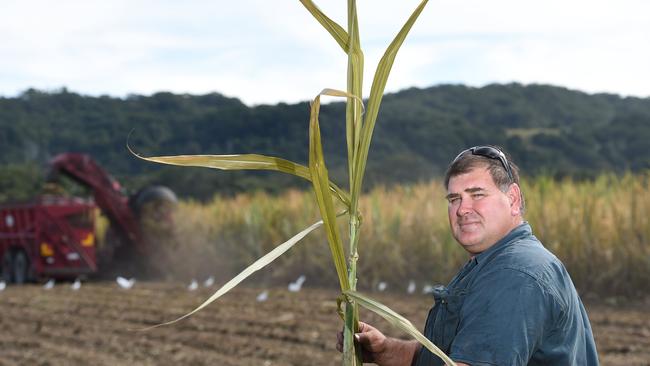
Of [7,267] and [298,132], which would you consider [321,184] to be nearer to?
[7,267]

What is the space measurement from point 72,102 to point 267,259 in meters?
63.7

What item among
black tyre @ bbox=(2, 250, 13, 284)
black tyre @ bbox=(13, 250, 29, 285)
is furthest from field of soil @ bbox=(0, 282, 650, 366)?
black tyre @ bbox=(2, 250, 13, 284)

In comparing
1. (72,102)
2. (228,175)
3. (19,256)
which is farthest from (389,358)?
(72,102)

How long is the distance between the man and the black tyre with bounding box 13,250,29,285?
14748 millimetres

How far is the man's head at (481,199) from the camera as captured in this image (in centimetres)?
240

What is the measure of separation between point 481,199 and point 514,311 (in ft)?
1.21

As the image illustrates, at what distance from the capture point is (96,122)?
2296 inches

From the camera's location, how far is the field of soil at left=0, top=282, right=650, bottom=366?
8156 mm

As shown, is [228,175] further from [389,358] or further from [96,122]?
[389,358]

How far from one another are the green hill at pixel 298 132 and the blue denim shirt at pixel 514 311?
31014mm

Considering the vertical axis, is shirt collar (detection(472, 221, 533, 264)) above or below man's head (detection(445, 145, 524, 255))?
below

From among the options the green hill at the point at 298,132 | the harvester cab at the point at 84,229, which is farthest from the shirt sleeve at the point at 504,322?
the green hill at the point at 298,132

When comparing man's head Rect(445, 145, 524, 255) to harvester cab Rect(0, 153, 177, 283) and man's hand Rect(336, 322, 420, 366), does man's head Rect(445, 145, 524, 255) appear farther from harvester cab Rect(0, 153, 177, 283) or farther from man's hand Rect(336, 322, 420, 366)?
harvester cab Rect(0, 153, 177, 283)

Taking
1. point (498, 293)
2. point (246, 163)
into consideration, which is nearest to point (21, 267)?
point (246, 163)
